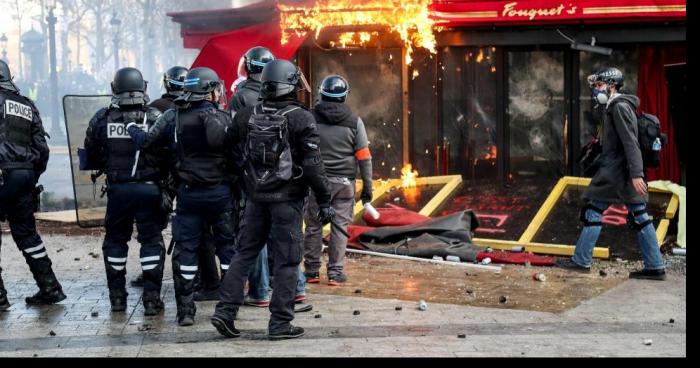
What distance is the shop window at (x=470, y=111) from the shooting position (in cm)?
1475

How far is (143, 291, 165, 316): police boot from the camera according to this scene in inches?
340

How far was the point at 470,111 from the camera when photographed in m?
14.8

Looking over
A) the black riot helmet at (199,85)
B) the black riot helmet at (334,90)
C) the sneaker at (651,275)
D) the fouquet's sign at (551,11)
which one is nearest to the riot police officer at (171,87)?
the black riot helmet at (199,85)

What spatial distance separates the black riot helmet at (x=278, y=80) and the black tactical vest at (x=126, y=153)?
1.32m

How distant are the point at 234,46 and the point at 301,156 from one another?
709cm

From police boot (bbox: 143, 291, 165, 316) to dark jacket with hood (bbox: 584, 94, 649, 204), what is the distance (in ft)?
13.4

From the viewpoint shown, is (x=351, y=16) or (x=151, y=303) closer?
(x=151, y=303)

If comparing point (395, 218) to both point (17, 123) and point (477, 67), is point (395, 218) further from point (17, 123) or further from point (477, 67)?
point (17, 123)

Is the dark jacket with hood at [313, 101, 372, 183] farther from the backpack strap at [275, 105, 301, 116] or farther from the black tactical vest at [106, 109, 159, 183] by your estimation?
the backpack strap at [275, 105, 301, 116]

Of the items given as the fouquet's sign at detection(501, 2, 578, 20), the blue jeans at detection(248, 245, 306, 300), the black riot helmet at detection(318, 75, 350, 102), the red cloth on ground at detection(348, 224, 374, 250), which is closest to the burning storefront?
the fouquet's sign at detection(501, 2, 578, 20)

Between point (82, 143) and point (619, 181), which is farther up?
point (82, 143)

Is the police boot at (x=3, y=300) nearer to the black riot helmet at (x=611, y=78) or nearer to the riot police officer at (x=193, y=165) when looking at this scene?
the riot police officer at (x=193, y=165)

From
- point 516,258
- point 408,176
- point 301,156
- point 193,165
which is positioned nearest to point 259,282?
point 193,165

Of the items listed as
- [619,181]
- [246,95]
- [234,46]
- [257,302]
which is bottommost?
[257,302]
